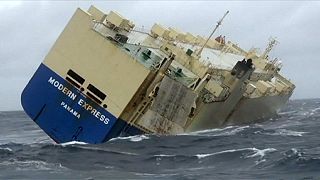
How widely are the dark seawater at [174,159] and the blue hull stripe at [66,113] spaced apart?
0.70 metres

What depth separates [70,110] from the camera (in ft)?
88.1

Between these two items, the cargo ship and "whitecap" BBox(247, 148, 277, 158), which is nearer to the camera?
"whitecap" BBox(247, 148, 277, 158)

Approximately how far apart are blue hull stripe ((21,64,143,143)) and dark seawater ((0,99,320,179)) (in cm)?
70

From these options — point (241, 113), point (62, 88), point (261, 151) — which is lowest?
point (62, 88)

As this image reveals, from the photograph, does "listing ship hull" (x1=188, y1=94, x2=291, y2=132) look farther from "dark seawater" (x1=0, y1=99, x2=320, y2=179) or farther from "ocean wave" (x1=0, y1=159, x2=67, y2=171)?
"ocean wave" (x1=0, y1=159, x2=67, y2=171)

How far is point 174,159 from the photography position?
70.7 ft

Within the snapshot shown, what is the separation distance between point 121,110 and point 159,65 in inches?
122

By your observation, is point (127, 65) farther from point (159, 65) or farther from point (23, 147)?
point (23, 147)

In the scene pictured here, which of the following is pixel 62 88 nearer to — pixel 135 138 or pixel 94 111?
pixel 94 111

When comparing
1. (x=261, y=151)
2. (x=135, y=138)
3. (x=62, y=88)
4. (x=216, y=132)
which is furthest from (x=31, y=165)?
(x=216, y=132)

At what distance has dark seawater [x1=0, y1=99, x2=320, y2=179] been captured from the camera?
1822 centimetres

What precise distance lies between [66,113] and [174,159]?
7.69 metres

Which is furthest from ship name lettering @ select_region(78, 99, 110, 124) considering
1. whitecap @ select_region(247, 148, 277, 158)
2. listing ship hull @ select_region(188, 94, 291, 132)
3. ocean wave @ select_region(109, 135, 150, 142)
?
whitecap @ select_region(247, 148, 277, 158)

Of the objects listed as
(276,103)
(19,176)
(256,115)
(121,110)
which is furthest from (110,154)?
(276,103)
